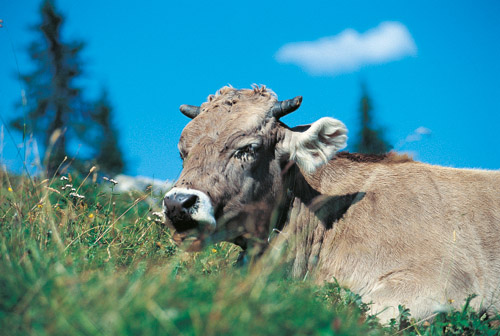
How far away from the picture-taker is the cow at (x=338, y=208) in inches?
219

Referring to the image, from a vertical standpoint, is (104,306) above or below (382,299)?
above

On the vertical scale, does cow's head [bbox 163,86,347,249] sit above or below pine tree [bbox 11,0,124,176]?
below

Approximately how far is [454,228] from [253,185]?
275 centimetres

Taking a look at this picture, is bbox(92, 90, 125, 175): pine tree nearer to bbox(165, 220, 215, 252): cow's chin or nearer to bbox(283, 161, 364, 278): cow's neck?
bbox(283, 161, 364, 278): cow's neck

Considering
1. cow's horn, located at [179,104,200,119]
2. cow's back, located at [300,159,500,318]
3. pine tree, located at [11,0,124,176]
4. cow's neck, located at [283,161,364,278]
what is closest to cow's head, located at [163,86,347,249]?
cow's neck, located at [283,161,364,278]

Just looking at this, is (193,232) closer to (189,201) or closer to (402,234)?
(189,201)

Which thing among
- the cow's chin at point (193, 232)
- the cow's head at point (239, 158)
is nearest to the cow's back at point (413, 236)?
the cow's head at point (239, 158)

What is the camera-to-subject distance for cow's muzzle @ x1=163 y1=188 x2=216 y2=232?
195 inches

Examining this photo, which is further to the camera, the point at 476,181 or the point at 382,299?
the point at 476,181

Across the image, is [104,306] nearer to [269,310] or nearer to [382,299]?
[269,310]

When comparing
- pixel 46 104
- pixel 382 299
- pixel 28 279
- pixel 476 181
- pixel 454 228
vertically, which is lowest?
pixel 382 299

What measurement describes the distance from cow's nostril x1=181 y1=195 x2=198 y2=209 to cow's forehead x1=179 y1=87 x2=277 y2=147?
3.34 feet

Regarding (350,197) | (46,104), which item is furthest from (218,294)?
(46,104)

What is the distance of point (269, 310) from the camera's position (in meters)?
2.76
